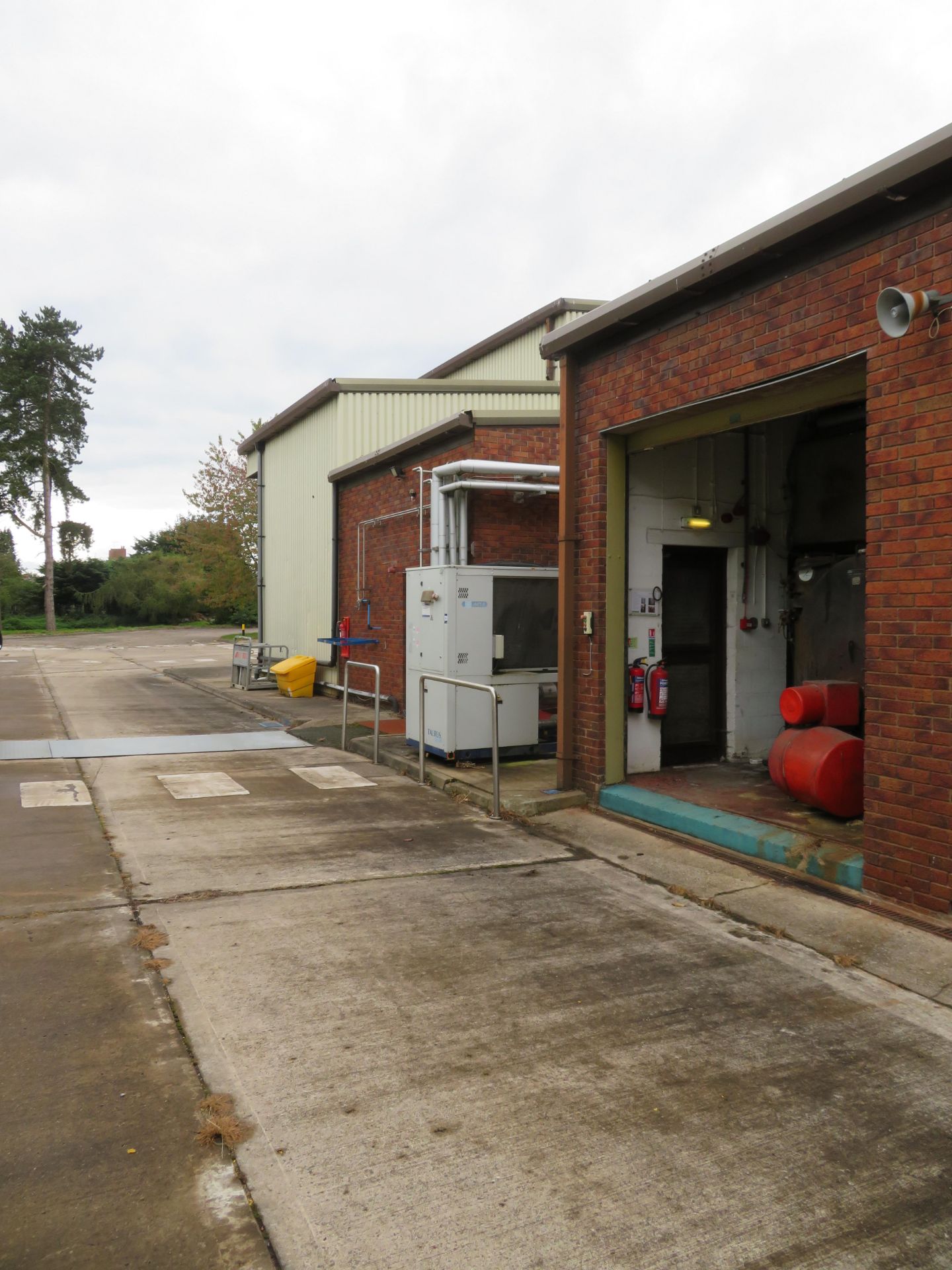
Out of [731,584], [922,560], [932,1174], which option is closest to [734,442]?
[731,584]

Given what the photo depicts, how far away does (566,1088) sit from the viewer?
322cm

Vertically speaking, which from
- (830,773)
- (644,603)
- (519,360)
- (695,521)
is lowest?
(830,773)

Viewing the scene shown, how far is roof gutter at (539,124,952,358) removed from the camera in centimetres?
454

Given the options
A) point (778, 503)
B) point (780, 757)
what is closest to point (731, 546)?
point (778, 503)

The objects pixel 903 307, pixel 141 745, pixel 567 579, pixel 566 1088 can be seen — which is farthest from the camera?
pixel 141 745

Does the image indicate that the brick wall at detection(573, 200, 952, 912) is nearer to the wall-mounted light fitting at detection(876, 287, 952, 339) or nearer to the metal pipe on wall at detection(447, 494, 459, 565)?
the wall-mounted light fitting at detection(876, 287, 952, 339)

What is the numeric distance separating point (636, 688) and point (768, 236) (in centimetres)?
358

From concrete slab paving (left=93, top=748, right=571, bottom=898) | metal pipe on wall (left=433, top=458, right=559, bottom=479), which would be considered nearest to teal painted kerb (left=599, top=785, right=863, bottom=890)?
concrete slab paving (left=93, top=748, right=571, bottom=898)

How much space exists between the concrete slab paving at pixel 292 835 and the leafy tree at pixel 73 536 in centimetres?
5810

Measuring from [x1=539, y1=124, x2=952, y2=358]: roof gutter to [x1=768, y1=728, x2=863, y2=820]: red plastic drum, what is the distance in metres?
3.13

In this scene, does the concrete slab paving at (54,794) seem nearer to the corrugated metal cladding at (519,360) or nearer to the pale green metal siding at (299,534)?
the pale green metal siding at (299,534)

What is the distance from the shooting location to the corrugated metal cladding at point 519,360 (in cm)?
1689

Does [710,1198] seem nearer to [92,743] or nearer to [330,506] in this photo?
[92,743]

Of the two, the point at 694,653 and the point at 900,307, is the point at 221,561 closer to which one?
the point at 694,653
